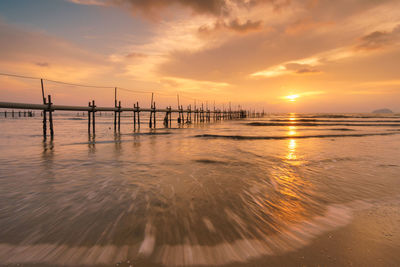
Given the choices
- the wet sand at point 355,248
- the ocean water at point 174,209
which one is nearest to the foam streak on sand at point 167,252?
the ocean water at point 174,209

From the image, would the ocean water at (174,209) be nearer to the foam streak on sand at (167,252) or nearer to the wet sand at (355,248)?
the foam streak on sand at (167,252)

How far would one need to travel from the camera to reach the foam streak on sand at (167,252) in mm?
2852

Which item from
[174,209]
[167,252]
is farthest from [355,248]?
[174,209]

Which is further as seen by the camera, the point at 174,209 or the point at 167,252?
the point at 174,209

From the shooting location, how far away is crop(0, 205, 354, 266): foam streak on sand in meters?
2.85

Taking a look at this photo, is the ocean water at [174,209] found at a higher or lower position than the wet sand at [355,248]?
lower

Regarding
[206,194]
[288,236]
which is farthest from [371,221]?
[206,194]

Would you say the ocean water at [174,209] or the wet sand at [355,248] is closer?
Result: the wet sand at [355,248]

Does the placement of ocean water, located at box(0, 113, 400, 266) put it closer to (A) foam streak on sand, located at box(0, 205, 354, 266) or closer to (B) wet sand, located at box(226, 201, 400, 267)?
(A) foam streak on sand, located at box(0, 205, 354, 266)

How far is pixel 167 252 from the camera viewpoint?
3.04 meters

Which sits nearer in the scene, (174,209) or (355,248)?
(355,248)

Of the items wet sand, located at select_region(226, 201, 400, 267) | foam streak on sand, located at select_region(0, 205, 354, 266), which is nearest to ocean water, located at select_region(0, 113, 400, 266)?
foam streak on sand, located at select_region(0, 205, 354, 266)

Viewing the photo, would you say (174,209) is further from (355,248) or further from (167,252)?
(355,248)

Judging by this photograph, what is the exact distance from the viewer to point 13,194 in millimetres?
5484
